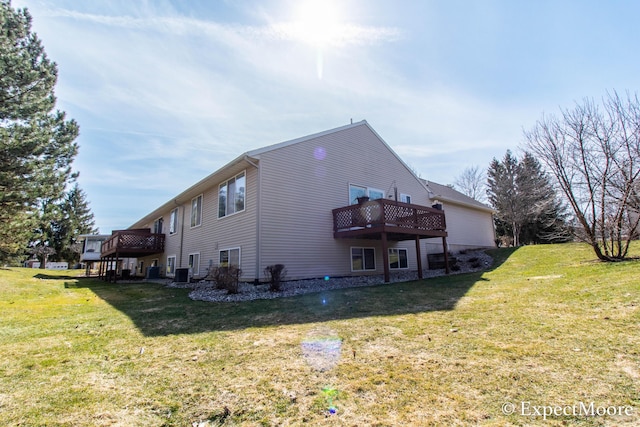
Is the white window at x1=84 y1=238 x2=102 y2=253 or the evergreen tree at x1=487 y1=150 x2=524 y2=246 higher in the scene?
the evergreen tree at x1=487 y1=150 x2=524 y2=246

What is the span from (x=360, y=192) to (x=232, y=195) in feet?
18.8

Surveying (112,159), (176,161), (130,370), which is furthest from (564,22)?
(112,159)

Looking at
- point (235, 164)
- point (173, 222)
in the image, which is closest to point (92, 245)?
point (173, 222)

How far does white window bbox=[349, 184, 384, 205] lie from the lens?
1402 cm

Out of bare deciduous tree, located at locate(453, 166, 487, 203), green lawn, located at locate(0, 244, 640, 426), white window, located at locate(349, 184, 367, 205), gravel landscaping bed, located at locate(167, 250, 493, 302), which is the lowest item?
green lawn, located at locate(0, 244, 640, 426)

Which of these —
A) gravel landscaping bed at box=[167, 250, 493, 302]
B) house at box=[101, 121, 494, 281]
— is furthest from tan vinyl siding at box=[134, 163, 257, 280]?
gravel landscaping bed at box=[167, 250, 493, 302]

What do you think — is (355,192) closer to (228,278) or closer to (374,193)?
(374,193)

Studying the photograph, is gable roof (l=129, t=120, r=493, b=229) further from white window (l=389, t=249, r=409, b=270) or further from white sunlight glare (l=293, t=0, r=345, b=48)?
white window (l=389, t=249, r=409, b=270)

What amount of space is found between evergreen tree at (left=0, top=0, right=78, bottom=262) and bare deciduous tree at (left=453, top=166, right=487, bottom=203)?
116 ft

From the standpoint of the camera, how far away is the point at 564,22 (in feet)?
28.3

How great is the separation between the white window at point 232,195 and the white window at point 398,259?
24.2ft

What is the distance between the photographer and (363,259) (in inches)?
538

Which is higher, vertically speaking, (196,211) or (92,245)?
(196,211)

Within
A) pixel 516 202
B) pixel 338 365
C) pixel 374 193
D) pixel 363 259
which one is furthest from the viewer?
pixel 516 202
